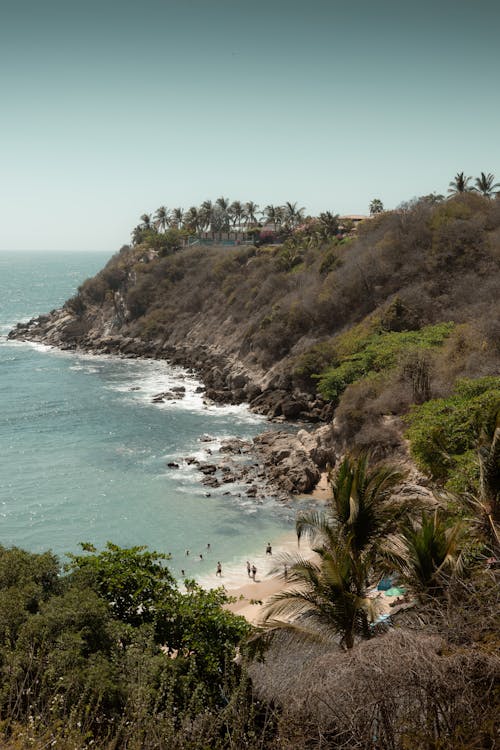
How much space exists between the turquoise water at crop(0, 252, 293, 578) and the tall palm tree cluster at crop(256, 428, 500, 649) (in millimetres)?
14094

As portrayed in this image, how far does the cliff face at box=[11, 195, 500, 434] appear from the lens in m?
34.8

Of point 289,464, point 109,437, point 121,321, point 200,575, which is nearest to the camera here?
point 200,575

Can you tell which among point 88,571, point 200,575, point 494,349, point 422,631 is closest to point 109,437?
point 200,575

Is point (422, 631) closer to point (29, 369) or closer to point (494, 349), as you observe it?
point (494, 349)

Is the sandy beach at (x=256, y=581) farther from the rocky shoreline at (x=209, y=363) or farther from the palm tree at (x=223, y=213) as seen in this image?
the palm tree at (x=223, y=213)

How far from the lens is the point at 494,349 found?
3222cm

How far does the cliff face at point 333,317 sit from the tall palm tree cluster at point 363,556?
797 inches

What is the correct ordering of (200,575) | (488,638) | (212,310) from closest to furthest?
(488,638) < (200,575) < (212,310)

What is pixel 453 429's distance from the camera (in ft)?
76.9

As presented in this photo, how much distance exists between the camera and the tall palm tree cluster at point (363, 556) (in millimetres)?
10234

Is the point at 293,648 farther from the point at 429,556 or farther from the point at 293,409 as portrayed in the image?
the point at 293,409

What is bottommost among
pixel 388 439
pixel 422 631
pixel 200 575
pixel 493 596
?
pixel 200 575

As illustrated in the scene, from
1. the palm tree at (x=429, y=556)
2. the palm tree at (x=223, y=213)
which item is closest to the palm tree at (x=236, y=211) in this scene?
the palm tree at (x=223, y=213)

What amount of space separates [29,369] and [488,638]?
64.3 m
